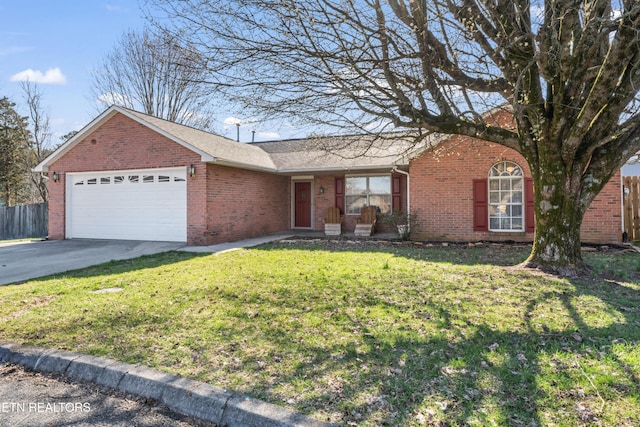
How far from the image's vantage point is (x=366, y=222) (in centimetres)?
1423

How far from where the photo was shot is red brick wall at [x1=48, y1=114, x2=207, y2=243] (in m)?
11.3

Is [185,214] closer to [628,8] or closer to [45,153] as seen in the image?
[628,8]

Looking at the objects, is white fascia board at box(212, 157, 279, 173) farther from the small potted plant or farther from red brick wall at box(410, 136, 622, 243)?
red brick wall at box(410, 136, 622, 243)

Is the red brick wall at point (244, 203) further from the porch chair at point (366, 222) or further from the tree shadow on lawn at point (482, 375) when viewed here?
the tree shadow on lawn at point (482, 375)

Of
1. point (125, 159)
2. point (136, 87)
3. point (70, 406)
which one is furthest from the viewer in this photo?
point (136, 87)

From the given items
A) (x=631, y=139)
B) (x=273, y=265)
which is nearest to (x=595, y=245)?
(x=631, y=139)

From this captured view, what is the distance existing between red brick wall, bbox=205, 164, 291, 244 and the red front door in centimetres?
37

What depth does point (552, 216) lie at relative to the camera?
6.47 metres

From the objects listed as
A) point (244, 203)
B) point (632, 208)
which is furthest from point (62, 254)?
point (632, 208)

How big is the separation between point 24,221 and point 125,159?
8863 mm

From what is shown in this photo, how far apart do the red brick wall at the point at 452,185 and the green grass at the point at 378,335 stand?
4813 mm

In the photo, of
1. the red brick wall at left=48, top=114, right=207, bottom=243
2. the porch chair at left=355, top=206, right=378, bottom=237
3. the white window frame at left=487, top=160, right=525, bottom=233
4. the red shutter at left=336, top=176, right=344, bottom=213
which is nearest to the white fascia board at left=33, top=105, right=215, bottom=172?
the red brick wall at left=48, top=114, right=207, bottom=243

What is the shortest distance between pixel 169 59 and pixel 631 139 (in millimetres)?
7902

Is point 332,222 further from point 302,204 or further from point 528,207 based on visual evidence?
point 528,207
